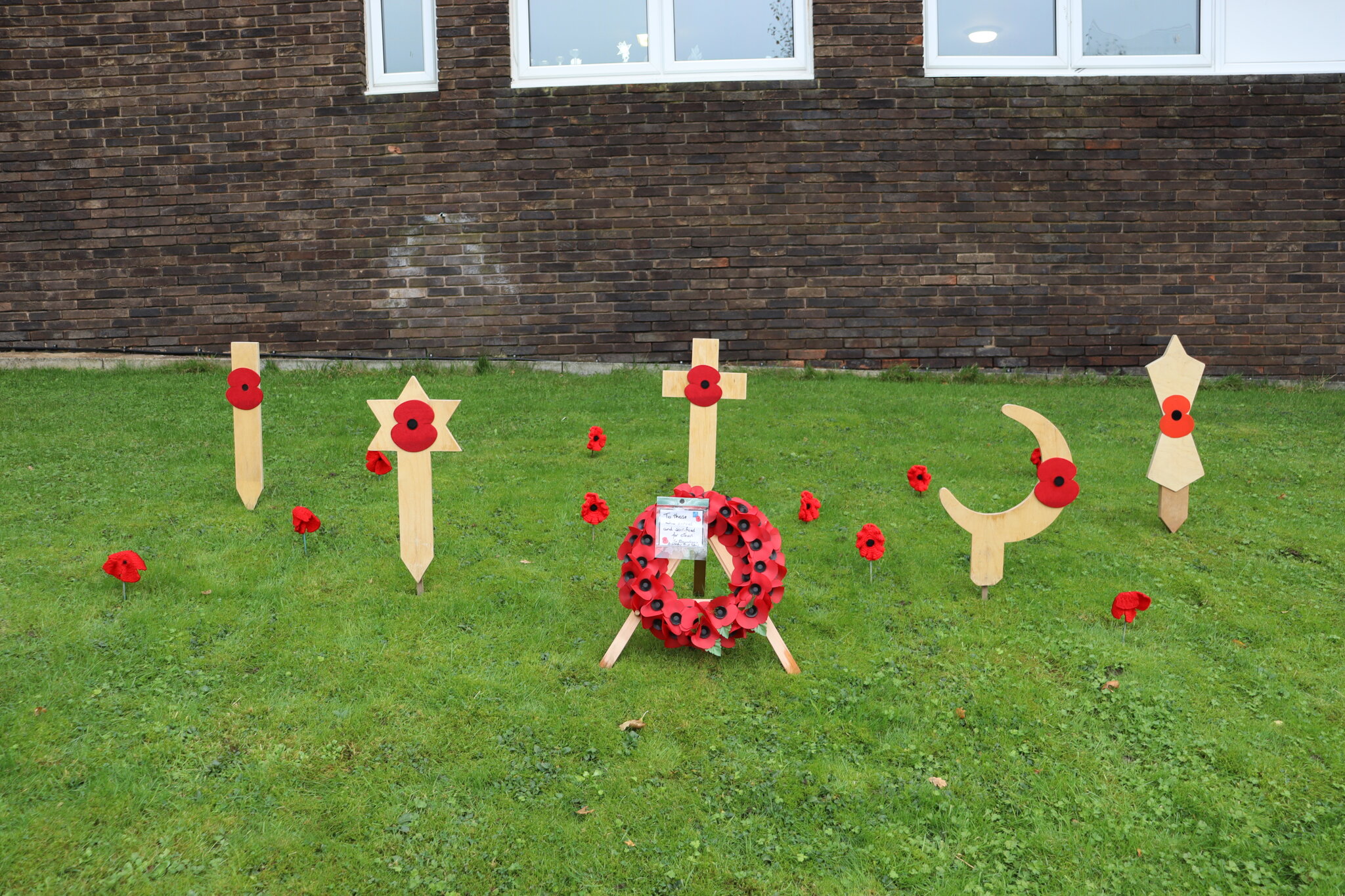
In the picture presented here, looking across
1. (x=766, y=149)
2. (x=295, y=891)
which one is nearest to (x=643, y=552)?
(x=295, y=891)

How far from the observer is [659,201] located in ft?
32.6

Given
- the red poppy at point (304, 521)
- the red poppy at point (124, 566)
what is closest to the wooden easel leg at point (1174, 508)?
the red poppy at point (304, 521)

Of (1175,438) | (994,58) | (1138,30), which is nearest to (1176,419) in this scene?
(1175,438)

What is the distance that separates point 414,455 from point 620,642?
1.32 metres

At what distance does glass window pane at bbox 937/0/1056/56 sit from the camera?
10039 millimetres

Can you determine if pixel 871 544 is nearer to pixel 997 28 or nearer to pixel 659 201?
pixel 659 201

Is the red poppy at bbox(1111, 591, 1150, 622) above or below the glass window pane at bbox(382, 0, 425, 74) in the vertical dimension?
below

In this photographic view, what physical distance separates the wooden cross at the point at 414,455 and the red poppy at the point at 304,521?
62 centimetres

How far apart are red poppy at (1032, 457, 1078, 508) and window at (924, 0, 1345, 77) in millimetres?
6425

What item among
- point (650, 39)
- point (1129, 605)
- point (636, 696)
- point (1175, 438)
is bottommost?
point (636, 696)

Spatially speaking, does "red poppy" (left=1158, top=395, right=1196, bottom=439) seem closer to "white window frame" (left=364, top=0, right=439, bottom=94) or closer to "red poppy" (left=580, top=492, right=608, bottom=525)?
"red poppy" (left=580, top=492, right=608, bottom=525)

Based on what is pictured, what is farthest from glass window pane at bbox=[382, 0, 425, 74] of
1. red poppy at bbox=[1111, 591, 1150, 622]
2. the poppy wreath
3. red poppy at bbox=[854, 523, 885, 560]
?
red poppy at bbox=[1111, 591, 1150, 622]

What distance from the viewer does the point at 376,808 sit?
321 cm

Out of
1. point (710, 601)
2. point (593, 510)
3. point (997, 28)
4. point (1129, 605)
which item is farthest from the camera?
point (997, 28)
